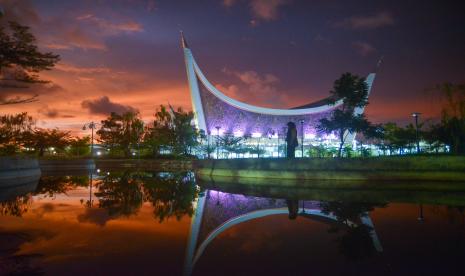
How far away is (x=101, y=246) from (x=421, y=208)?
5.31 meters

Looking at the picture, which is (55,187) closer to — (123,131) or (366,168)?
(366,168)

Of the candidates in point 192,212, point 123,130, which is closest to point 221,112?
point 123,130

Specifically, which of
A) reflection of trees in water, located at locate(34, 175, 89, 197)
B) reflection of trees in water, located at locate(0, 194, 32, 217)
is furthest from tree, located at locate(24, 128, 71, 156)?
reflection of trees in water, located at locate(0, 194, 32, 217)

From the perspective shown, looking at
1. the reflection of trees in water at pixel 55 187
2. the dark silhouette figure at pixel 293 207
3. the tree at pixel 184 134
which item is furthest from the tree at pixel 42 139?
the dark silhouette figure at pixel 293 207

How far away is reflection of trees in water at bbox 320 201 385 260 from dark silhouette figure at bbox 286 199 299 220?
0.47 metres

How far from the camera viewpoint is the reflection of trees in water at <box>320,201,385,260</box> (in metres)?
3.62

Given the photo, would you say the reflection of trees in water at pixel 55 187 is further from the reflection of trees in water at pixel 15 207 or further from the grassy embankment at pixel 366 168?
the grassy embankment at pixel 366 168

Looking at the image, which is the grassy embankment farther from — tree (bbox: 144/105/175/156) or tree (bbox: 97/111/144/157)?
tree (bbox: 97/111/144/157)

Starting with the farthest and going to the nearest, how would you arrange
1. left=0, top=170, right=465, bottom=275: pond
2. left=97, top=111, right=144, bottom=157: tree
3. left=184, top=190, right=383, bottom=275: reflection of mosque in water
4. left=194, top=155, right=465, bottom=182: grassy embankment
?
left=97, top=111, right=144, bottom=157: tree < left=194, top=155, right=465, bottom=182: grassy embankment < left=184, top=190, right=383, bottom=275: reflection of mosque in water < left=0, top=170, right=465, bottom=275: pond

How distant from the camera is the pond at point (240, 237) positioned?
312cm

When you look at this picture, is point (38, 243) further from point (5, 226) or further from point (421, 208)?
point (421, 208)

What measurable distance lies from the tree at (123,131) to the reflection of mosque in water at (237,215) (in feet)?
102

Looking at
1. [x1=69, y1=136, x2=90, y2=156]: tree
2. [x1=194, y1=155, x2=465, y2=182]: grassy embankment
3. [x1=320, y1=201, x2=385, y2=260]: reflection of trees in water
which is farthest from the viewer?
[x1=69, y1=136, x2=90, y2=156]: tree

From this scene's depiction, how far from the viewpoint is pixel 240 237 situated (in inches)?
169
